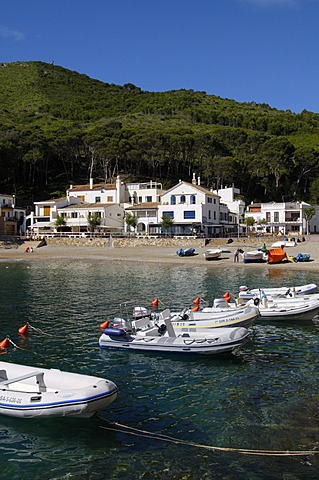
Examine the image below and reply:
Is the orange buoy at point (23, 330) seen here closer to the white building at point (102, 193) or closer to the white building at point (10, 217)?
the white building at point (102, 193)

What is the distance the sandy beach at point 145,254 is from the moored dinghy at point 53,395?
42771 mm

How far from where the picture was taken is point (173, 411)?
12.7 m

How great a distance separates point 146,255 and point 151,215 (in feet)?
63.0

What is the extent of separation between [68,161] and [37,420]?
110 metres

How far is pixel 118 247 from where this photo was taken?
72.8 m

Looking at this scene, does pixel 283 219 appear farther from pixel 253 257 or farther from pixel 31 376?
pixel 31 376

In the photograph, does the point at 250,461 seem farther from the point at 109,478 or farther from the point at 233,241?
the point at 233,241

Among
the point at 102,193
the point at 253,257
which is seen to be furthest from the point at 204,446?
the point at 102,193

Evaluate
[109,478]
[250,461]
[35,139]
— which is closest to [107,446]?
[109,478]

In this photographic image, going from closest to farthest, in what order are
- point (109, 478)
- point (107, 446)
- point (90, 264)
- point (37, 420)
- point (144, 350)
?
point (109, 478) < point (107, 446) < point (37, 420) < point (144, 350) < point (90, 264)

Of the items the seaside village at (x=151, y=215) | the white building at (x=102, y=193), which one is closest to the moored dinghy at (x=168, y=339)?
the seaside village at (x=151, y=215)

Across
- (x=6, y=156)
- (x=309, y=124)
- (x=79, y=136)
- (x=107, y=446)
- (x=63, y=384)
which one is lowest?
(x=107, y=446)

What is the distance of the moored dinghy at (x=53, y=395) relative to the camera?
439 inches

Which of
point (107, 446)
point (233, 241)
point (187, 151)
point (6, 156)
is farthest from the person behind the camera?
point (187, 151)
